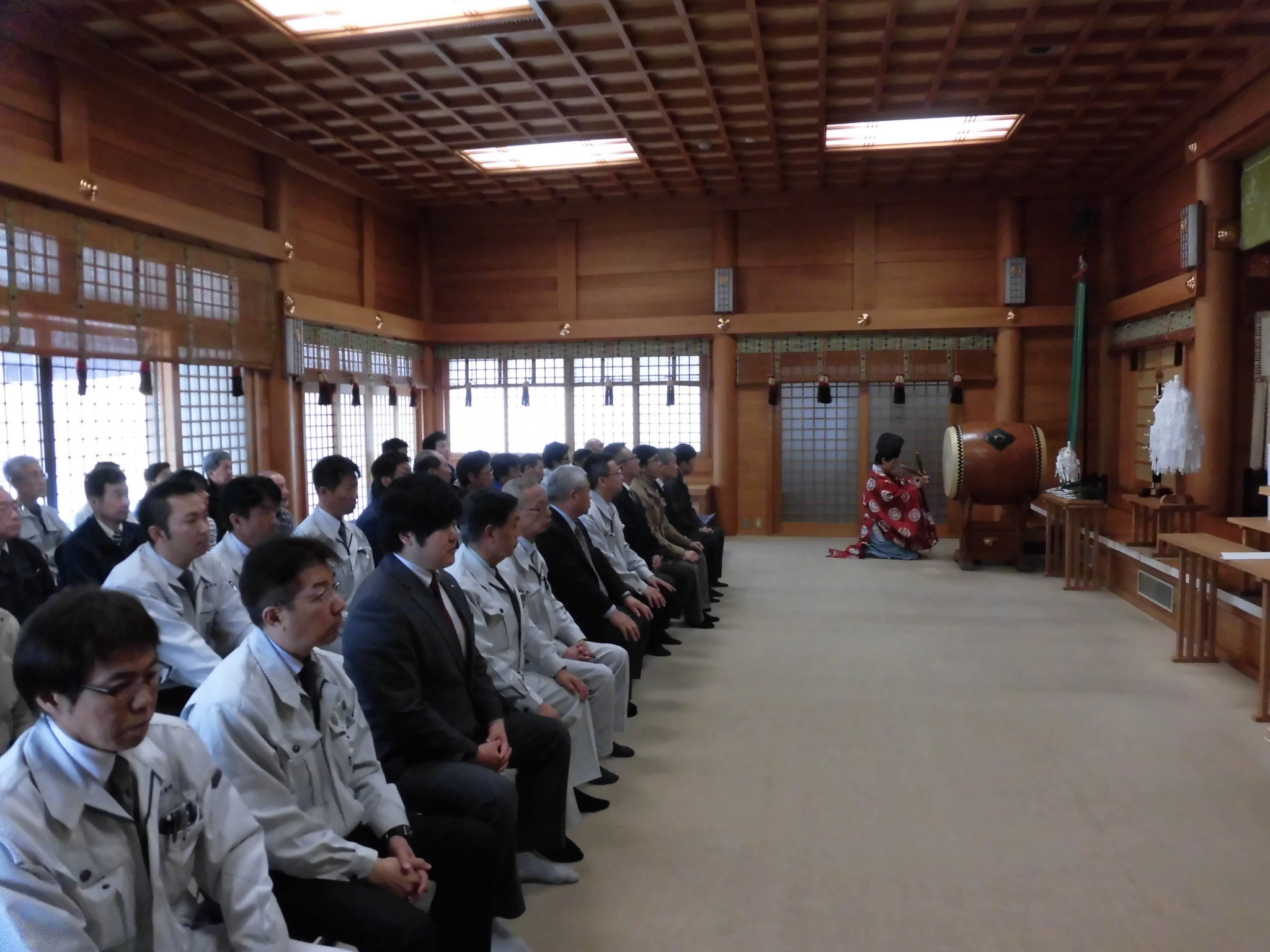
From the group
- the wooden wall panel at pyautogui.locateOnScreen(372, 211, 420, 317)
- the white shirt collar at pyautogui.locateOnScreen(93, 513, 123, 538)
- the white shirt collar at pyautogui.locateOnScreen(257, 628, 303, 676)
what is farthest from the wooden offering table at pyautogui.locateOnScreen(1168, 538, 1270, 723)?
the wooden wall panel at pyautogui.locateOnScreen(372, 211, 420, 317)

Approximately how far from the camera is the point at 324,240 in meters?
7.99

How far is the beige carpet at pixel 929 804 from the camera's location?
2391 mm

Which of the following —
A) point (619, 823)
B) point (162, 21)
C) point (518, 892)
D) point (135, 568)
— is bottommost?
point (619, 823)

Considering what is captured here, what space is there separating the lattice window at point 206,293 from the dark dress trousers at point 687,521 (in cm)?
358

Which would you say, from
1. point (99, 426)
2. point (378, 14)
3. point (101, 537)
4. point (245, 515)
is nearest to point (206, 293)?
point (99, 426)

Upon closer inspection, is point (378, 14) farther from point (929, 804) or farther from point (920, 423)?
point (920, 423)

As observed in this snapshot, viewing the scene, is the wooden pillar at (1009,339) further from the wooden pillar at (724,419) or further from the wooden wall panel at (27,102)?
the wooden wall panel at (27,102)

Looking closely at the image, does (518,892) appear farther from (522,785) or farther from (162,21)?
(162,21)

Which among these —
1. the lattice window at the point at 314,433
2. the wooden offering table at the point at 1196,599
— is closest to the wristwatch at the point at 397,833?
the wooden offering table at the point at 1196,599

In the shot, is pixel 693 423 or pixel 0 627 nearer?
pixel 0 627

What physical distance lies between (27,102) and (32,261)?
93 centimetres

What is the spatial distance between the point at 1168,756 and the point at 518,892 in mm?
2841

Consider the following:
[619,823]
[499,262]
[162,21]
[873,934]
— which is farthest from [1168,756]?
[499,262]

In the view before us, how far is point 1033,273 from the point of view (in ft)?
29.7
